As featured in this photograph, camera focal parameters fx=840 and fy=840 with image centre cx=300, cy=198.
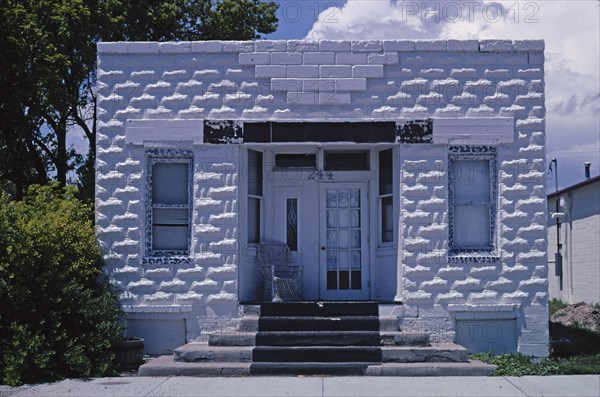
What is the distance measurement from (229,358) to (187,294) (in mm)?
1623

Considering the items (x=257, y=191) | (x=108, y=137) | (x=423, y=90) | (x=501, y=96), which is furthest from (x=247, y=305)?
(x=501, y=96)

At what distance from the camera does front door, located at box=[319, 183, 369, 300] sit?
1448 cm

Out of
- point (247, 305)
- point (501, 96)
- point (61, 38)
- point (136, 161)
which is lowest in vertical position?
point (247, 305)

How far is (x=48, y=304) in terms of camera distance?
12117 mm

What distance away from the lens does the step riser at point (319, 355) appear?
39.9 ft

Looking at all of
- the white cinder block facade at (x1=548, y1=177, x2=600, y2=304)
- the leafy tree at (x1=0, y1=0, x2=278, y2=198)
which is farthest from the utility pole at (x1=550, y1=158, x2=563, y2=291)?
the leafy tree at (x1=0, y1=0, x2=278, y2=198)

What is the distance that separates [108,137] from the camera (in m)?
13.7

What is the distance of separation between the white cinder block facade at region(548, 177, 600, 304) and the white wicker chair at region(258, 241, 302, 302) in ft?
38.2

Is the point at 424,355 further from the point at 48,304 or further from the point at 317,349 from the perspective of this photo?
the point at 48,304

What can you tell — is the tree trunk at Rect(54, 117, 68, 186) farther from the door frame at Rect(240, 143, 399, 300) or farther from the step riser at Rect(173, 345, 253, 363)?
the step riser at Rect(173, 345, 253, 363)

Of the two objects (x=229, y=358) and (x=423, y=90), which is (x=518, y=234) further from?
(x=229, y=358)

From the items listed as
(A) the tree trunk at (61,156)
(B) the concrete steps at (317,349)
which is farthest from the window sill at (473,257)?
(A) the tree trunk at (61,156)

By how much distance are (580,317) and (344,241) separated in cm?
728

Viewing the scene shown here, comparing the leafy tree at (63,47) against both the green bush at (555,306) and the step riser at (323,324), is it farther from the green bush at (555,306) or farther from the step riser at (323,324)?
the green bush at (555,306)
